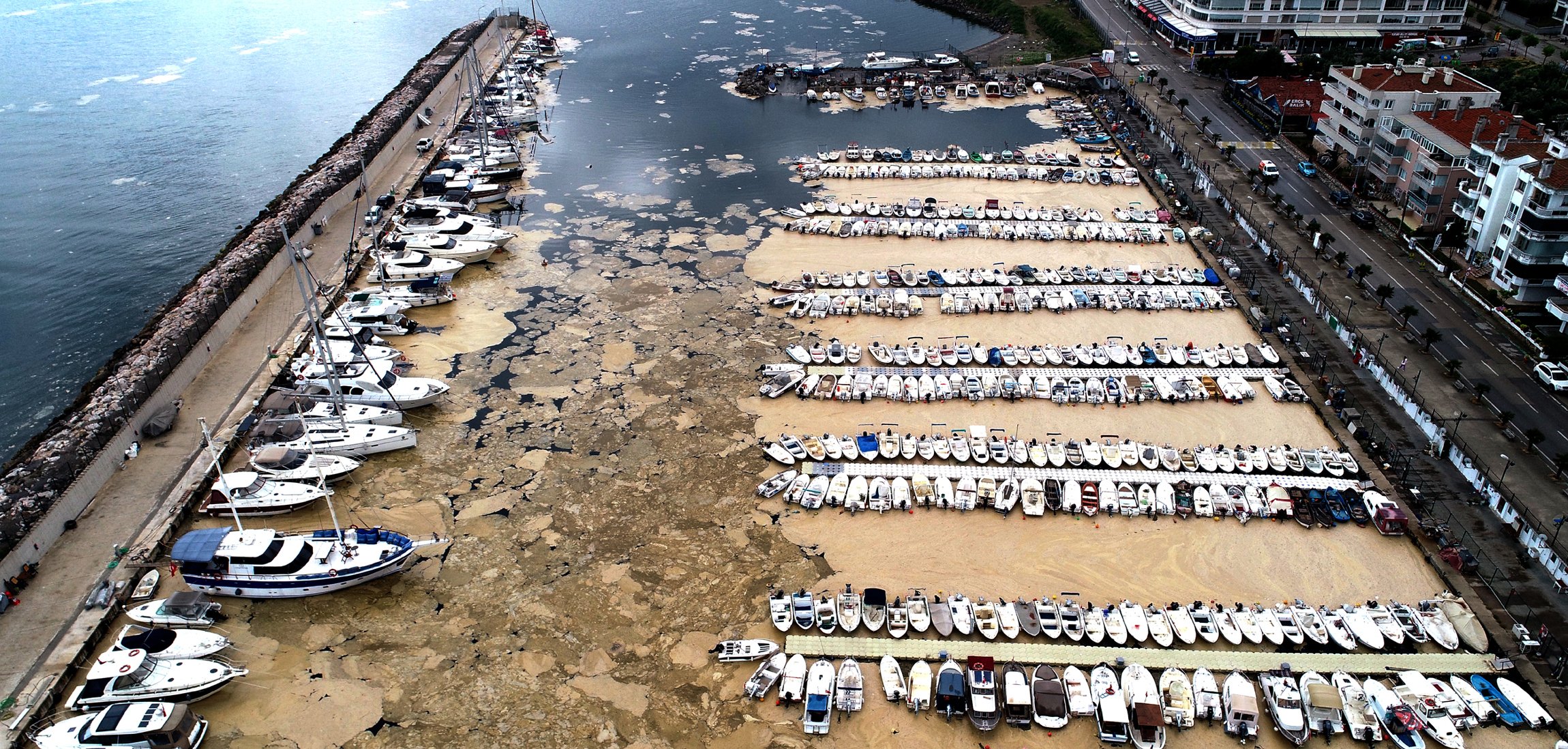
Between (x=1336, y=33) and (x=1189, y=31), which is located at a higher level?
(x=1189, y=31)

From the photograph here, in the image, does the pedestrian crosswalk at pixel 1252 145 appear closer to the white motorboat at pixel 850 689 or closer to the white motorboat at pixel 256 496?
the white motorboat at pixel 850 689

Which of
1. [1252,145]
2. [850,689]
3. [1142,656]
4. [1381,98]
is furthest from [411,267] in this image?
[1381,98]

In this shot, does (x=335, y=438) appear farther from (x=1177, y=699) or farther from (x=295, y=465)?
(x=1177, y=699)

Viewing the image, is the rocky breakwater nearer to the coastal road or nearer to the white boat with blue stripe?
the white boat with blue stripe

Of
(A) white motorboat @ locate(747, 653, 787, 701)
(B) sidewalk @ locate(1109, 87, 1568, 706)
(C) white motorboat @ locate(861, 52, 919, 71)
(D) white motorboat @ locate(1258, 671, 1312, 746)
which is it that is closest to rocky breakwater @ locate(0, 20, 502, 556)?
(A) white motorboat @ locate(747, 653, 787, 701)

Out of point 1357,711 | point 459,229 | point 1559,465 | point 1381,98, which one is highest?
point 1381,98
